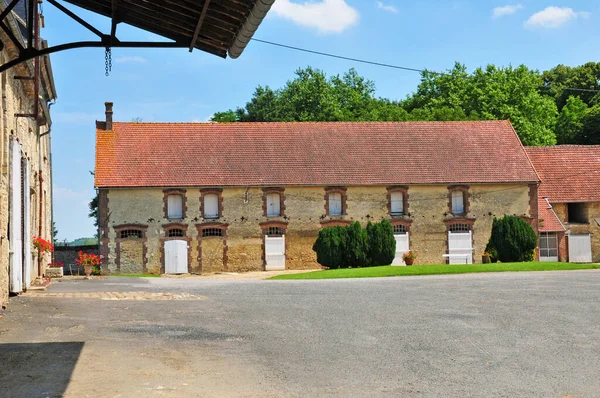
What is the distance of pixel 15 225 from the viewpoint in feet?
54.2

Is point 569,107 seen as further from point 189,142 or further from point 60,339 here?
point 60,339

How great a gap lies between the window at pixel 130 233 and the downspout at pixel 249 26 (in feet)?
94.3

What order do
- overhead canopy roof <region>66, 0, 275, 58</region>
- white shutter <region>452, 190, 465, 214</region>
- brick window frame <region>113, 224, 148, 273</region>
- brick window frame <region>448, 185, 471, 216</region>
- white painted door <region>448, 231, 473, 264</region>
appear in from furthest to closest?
white shutter <region>452, 190, 465, 214</region> < brick window frame <region>448, 185, 471, 216</region> < white painted door <region>448, 231, 473, 264</region> < brick window frame <region>113, 224, 148, 273</region> < overhead canopy roof <region>66, 0, 275, 58</region>

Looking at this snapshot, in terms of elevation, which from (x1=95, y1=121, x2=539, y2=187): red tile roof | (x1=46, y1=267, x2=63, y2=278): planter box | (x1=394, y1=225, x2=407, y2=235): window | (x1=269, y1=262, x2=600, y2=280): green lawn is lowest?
(x1=269, y1=262, x2=600, y2=280): green lawn

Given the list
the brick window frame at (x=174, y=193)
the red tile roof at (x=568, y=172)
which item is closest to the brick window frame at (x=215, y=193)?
the brick window frame at (x=174, y=193)

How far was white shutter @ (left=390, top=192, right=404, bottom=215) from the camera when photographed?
3947 centimetres

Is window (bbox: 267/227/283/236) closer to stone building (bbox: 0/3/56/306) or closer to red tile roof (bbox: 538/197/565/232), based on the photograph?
red tile roof (bbox: 538/197/565/232)

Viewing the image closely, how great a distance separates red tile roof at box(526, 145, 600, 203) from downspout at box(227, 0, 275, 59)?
35.0 meters

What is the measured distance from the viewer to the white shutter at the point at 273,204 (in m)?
38.6

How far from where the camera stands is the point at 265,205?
1512 inches

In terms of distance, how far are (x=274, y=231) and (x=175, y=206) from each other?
16.2ft

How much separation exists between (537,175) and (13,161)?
1182 inches

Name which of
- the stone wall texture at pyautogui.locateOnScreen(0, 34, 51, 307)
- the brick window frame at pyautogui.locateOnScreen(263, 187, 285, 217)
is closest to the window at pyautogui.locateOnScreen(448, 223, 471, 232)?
the brick window frame at pyautogui.locateOnScreen(263, 187, 285, 217)

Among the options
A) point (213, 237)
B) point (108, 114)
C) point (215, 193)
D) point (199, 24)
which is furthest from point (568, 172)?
point (199, 24)
